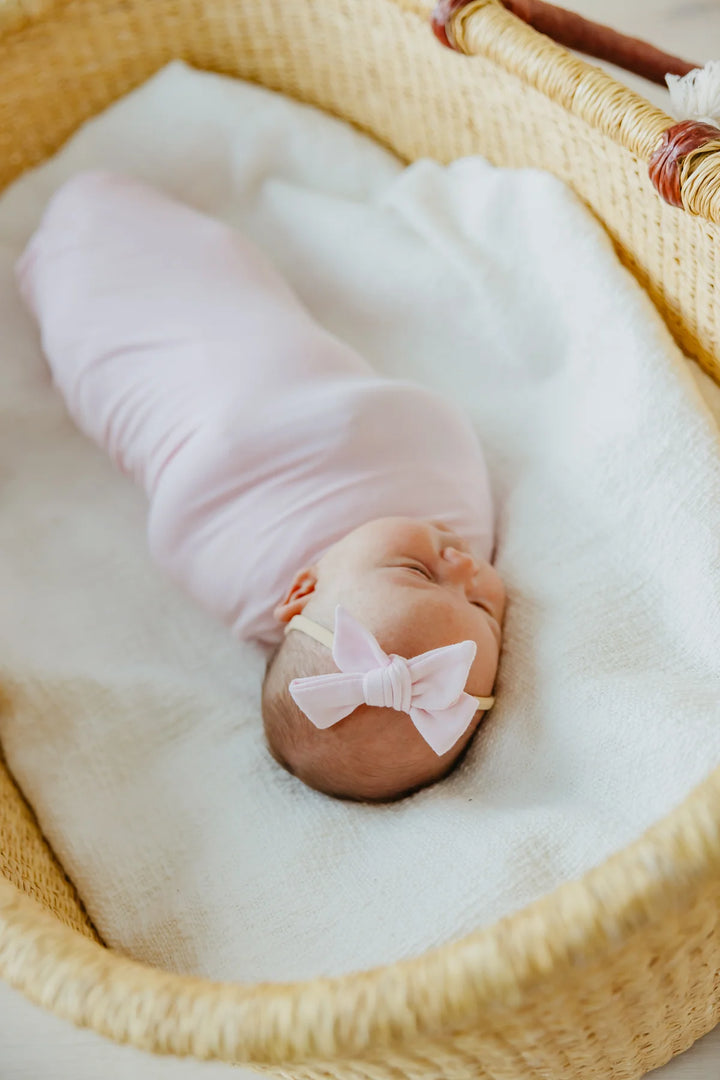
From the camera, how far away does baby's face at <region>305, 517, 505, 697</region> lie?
876 millimetres

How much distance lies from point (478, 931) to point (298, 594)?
0.45 metres

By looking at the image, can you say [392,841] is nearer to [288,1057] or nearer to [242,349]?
[288,1057]

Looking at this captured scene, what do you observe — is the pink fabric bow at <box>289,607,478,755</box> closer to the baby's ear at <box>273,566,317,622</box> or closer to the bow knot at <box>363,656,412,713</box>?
the bow knot at <box>363,656,412,713</box>

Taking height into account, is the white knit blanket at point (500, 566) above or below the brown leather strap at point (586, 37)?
below

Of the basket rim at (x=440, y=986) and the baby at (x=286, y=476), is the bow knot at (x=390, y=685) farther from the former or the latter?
the basket rim at (x=440, y=986)

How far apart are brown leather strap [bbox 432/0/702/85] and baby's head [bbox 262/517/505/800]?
55 centimetres

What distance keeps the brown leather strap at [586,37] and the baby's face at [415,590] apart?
54 cm

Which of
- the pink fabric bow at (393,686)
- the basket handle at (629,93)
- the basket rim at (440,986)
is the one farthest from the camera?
the basket handle at (629,93)

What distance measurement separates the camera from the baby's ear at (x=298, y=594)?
955 millimetres

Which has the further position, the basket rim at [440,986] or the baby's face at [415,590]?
the baby's face at [415,590]

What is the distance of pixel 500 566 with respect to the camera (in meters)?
1.04

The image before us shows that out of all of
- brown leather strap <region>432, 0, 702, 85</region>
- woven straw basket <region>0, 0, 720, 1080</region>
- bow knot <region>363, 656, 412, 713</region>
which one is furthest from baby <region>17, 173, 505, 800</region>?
brown leather strap <region>432, 0, 702, 85</region>

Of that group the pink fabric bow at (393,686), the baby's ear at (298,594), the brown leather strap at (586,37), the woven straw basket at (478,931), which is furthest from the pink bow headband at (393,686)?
the brown leather strap at (586,37)

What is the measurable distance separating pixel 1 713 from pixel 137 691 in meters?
0.13
